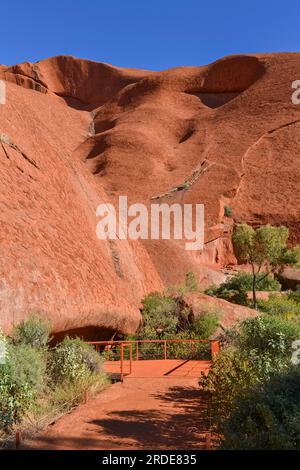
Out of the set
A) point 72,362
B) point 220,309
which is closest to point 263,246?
point 220,309

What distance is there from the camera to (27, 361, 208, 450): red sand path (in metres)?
6.11

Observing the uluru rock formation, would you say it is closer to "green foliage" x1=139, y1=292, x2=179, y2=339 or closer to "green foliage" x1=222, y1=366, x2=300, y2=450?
"green foliage" x1=139, y1=292, x2=179, y2=339

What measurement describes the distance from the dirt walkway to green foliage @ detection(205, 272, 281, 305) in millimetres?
14383

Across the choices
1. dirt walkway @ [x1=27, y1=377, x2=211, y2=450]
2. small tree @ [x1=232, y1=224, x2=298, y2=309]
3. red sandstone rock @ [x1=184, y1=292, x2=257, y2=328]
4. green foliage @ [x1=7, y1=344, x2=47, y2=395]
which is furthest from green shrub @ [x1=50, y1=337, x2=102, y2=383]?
small tree @ [x1=232, y1=224, x2=298, y2=309]

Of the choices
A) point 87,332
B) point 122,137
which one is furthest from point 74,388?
point 122,137

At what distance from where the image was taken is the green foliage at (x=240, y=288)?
23969mm

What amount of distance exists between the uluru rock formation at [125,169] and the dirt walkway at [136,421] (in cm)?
225

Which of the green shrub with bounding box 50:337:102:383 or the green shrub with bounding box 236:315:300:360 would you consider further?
the green shrub with bounding box 50:337:102:383

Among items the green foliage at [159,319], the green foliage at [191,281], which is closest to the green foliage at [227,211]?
the green foliage at [191,281]

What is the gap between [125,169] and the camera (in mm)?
46594

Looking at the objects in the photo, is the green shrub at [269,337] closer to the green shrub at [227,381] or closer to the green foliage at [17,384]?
the green shrub at [227,381]
